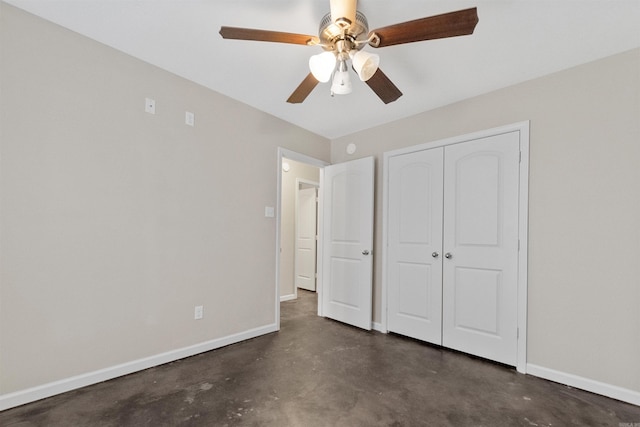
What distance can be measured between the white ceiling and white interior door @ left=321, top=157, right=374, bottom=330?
106 cm

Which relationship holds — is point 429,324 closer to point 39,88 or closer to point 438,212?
point 438,212

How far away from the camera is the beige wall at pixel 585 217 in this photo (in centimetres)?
202

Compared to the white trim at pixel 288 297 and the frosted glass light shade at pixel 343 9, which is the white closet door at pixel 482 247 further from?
the white trim at pixel 288 297

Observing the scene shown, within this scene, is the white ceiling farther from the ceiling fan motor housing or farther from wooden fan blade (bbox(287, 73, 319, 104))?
wooden fan blade (bbox(287, 73, 319, 104))

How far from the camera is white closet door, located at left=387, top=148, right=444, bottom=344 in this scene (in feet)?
9.75

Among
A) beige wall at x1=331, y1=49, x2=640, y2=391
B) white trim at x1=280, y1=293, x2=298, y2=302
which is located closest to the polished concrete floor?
beige wall at x1=331, y1=49, x2=640, y2=391

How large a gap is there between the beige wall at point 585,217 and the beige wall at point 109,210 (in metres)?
2.64

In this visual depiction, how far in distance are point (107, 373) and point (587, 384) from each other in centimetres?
356

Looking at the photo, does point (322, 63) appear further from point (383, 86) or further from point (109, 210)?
point (109, 210)

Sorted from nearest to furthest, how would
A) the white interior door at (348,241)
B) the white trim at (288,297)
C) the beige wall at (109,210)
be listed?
the beige wall at (109,210), the white interior door at (348,241), the white trim at (288,297)

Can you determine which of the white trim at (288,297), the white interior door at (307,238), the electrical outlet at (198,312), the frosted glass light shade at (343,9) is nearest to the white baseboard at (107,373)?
the electrical outlet at (198,312)

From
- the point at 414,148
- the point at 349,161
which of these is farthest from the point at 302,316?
the point at 414,148

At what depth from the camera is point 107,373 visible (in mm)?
2145

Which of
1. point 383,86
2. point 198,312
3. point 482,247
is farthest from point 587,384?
point 198,312
